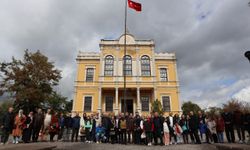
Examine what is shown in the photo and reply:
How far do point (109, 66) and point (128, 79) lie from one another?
11.1 ft

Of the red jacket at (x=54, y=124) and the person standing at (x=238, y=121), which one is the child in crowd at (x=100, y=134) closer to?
the red jacket at (x=54, y=124)

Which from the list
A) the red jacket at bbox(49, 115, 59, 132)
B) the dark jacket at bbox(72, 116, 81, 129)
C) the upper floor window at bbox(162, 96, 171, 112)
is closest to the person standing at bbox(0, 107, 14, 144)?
the red jacket at bbox(49, 115, 59, 132)

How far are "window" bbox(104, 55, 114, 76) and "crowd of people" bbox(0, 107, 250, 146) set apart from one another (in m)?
14.6

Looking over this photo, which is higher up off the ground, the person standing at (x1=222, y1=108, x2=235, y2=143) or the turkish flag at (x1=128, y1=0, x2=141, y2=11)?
the turkish flag at (x1=128, y1=0, x2=141, y2=11)

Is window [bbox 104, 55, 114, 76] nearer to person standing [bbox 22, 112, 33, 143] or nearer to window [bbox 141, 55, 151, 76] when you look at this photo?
window [bbox 141, 55, 151, 76]

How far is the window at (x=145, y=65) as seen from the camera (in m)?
25.2

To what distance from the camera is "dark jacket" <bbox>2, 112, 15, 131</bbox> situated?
8758 mm

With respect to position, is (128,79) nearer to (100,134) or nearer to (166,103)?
(166,103)

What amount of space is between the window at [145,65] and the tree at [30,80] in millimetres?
11612

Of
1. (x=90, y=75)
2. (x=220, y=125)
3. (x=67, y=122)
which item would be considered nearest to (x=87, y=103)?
(x=90, y=75)

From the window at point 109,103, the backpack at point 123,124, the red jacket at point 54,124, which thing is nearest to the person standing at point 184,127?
the backpack at point 123,124

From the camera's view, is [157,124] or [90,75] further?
[90,75]

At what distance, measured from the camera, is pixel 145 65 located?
84.1 feet

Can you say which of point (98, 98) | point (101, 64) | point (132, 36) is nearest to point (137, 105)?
point (98, 98)
